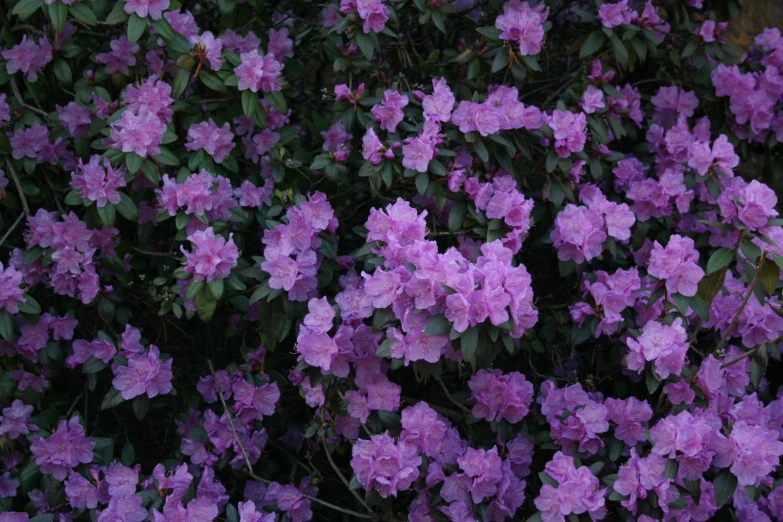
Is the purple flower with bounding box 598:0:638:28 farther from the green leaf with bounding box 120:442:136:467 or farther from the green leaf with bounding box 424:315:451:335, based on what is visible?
the green leaf with bounding box 120:442:136:467

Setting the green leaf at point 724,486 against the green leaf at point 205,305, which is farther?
the green leaf at point 205,305

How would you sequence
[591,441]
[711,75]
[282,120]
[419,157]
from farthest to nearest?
1. [711,75]
2. [282,120]
3. [419,157]
4. [591,441]

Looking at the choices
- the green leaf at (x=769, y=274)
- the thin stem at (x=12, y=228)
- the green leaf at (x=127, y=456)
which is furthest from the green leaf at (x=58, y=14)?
the green leaf at (x=769, y=274)

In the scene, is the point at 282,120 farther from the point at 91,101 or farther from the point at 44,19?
the point at 44,19

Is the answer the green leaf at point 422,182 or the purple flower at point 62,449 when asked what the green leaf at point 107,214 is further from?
the green leaf at point 422,182

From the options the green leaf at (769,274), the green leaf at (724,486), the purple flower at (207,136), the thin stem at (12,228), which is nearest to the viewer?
the green leaf at (724,486)

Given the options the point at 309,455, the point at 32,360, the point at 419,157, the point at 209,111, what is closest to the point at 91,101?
the point at 209,111
